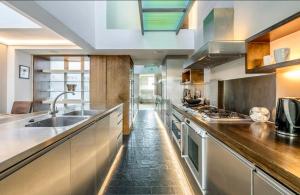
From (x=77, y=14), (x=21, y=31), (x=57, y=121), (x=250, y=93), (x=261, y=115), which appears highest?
(x=77, y=14)

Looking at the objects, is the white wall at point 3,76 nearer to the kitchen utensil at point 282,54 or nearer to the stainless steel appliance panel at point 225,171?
the stainless steel appliance panel at point 225,171

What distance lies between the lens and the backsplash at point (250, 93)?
2161mm

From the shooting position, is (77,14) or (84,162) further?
(77,14)

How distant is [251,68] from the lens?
7.33ft

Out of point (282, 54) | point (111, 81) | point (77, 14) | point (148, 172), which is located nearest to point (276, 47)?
point (282, 54)

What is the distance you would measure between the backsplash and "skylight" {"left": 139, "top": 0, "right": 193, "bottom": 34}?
147 cm

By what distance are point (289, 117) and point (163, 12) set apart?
2.91 m

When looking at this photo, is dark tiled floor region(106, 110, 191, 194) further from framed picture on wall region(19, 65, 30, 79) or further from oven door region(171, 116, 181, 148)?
framed picture on wall region(19, 65, 30, 79)

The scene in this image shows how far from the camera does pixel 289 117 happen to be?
153 centimetres

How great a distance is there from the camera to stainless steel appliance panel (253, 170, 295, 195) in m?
0.87

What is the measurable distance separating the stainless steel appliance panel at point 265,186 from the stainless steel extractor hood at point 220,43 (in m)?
1.73

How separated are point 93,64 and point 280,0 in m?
5.07

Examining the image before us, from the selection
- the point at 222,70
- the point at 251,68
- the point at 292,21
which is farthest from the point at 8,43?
the point at 292,21

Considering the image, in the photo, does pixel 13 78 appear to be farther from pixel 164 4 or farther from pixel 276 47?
pixel 276 47
